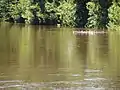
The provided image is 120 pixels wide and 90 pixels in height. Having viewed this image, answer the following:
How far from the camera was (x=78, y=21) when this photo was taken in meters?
76.1

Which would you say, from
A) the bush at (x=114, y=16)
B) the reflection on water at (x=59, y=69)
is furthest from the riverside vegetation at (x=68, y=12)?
the reflection on water at (x=59, y=69)

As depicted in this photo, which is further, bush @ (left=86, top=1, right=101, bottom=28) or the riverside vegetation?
bush @ (left=86, top=1, right=101, bottom=28)

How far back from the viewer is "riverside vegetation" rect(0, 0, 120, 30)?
69.9 metres

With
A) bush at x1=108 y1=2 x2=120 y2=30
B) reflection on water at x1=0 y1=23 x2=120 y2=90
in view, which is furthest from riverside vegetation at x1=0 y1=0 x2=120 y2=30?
reflection on water at x1=0 y1=23 x2=120 y2=90

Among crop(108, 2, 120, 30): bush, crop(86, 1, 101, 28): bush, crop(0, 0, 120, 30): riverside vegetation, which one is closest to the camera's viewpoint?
crop(108, 2, 120, 30): bush

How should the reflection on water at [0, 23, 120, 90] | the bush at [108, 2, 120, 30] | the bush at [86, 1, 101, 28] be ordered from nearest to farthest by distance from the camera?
the reflection on water at [0, 23, 120, 90] < the bush at [108, 2, 120, 30] < the bush at [86, 1, 101, 28]

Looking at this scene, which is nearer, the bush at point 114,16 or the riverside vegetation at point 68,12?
the bush at point 114,16

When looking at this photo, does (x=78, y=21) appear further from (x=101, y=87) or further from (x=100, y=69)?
(x=101, y=87)

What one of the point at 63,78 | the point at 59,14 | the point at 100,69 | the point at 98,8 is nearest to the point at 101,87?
the point at 63,78

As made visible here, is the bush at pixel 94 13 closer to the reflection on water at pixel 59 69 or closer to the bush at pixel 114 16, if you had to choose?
the bush at pixel 114 16

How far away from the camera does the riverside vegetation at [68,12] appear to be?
229ft

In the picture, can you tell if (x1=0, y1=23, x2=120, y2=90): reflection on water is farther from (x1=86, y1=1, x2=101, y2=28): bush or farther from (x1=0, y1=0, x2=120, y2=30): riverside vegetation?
(x1=86, y1=1, x2=101, y2=28): bush

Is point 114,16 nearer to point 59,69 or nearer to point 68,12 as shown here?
point 68,12

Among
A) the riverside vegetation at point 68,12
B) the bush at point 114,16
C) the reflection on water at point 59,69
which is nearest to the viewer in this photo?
the reflection on water at point 59,69
